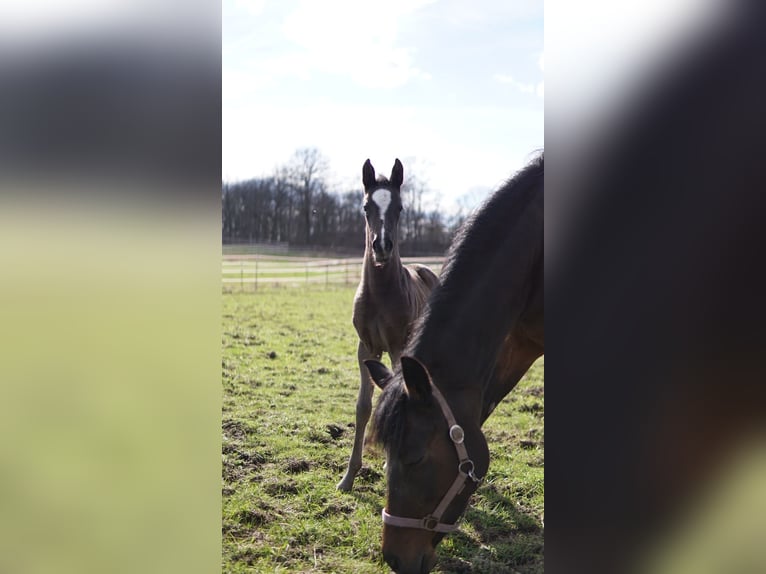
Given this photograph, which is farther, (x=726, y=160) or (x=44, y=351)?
(x=44, y=351)

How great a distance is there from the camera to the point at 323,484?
15.1ft

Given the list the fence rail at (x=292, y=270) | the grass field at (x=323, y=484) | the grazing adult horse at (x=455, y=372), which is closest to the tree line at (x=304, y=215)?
the fence rail at (x=292, y=270)

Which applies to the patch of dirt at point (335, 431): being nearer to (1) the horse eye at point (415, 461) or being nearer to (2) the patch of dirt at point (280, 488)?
(2) the patch of dirt at point (280, 488)

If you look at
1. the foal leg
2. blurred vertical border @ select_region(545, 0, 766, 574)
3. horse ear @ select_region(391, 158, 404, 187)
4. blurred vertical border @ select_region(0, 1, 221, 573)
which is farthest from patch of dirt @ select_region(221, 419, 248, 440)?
blurred vertical border @ select_region(545, 0, 766, 574)

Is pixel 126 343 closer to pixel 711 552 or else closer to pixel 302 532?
pixel 711 552

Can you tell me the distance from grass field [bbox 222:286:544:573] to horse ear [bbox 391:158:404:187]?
2.48 metres

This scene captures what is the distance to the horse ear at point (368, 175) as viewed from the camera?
16.6 ft

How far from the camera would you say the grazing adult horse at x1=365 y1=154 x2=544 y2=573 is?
7.75ft

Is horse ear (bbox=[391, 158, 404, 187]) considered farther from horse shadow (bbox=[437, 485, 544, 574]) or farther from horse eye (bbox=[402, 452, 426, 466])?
horse eye (bbox=[402, 452, 426, 466])

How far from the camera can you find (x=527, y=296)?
9.10ft

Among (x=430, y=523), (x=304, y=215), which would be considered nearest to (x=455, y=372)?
(x=430, y=523)

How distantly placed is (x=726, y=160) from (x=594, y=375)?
0.46m

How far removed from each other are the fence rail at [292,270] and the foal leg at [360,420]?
58.9ft

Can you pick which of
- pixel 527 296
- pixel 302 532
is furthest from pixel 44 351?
pixel 302 532
